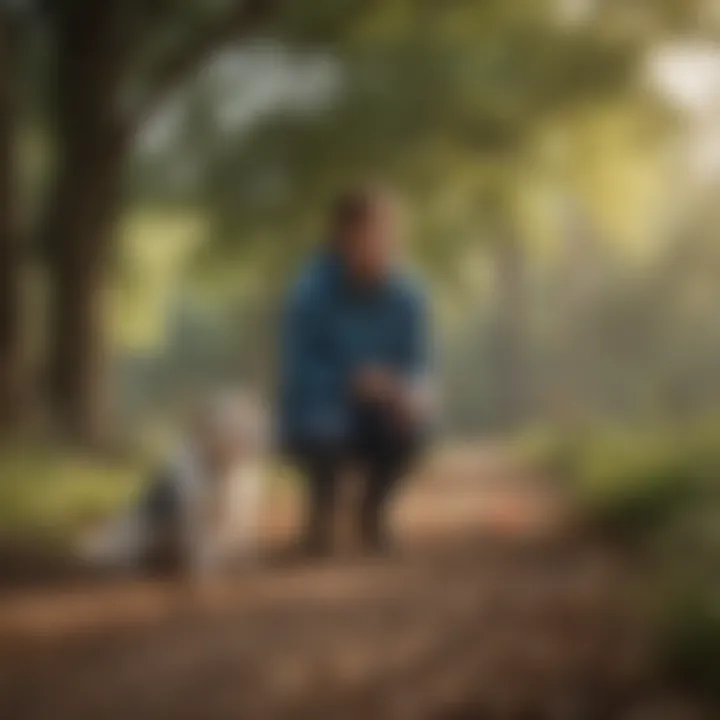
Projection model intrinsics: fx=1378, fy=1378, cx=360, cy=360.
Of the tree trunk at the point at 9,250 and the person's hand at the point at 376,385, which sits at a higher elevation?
the tree trunk at the point at 9,250

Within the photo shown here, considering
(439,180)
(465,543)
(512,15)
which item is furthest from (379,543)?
(512,15)

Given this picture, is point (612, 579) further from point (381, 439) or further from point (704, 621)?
point (381, 439)

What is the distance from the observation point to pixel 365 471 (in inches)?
45.7

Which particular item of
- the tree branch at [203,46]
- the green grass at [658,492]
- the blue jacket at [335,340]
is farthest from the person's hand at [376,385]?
the tree branch at [203,46]

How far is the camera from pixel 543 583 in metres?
1.14

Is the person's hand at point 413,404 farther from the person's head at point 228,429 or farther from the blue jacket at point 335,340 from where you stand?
the person's head at point 228,429

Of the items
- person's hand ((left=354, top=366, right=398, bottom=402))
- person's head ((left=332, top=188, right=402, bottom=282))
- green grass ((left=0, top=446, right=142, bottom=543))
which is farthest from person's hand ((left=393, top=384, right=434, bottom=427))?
green grass ((left=0, top=446, right=142, bottom=543))

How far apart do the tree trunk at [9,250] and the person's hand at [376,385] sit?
11.2 inches

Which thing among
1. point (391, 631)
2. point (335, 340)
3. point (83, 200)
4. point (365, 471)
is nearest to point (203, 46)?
point (83, 200)

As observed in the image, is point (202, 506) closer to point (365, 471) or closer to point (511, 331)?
point (365, 471)

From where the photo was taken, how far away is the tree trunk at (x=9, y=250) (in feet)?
3.76

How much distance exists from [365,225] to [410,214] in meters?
0.04

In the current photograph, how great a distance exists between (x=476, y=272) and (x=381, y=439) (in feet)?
0.53

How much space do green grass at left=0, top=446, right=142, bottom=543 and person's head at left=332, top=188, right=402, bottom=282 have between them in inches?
10.0
